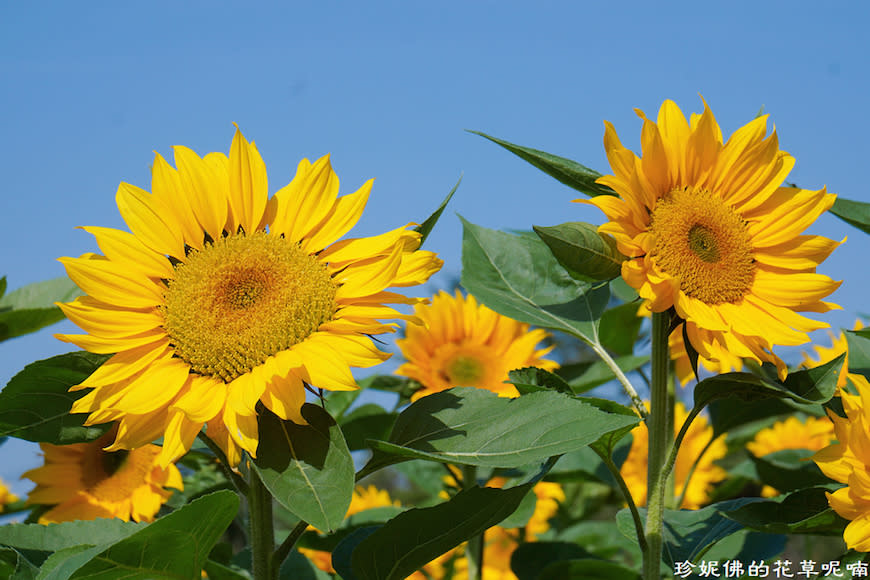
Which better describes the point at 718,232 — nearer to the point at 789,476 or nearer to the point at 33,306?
the point at 789,476

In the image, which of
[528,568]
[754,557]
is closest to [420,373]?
[528,568]

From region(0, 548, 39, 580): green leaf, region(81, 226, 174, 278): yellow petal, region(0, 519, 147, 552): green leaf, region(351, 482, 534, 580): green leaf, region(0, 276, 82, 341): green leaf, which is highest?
region(0, 276, 82, 341): green leaf

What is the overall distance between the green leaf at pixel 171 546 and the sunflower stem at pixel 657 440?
78 centimetres

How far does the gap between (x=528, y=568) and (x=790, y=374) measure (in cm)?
111

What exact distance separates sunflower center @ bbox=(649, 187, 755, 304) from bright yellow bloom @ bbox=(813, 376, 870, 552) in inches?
12.2

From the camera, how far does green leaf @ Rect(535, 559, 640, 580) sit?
7.07 feet

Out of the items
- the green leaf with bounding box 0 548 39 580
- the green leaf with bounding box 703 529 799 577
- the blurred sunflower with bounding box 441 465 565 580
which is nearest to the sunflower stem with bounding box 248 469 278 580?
the green leaf with bounding box 0 548 39 580

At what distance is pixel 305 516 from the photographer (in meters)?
1.17

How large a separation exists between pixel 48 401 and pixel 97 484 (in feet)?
3.50

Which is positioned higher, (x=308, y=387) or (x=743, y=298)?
(x=743, y=298)

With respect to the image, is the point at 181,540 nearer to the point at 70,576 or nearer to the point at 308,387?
the point at 70,576

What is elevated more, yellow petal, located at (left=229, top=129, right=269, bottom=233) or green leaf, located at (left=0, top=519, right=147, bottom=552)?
yellow petal, located at (left=229, top=129, right=269, bottom=233)

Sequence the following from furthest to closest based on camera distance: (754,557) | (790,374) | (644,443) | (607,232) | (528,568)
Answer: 1. (644,443)
2. (528,568)
3. (754,557)
4. (790,374)
5. (607,232)

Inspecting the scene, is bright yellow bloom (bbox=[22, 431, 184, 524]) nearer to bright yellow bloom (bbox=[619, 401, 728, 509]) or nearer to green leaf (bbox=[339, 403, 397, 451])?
green leaf (bbox=[339, 403, 397, 451])
